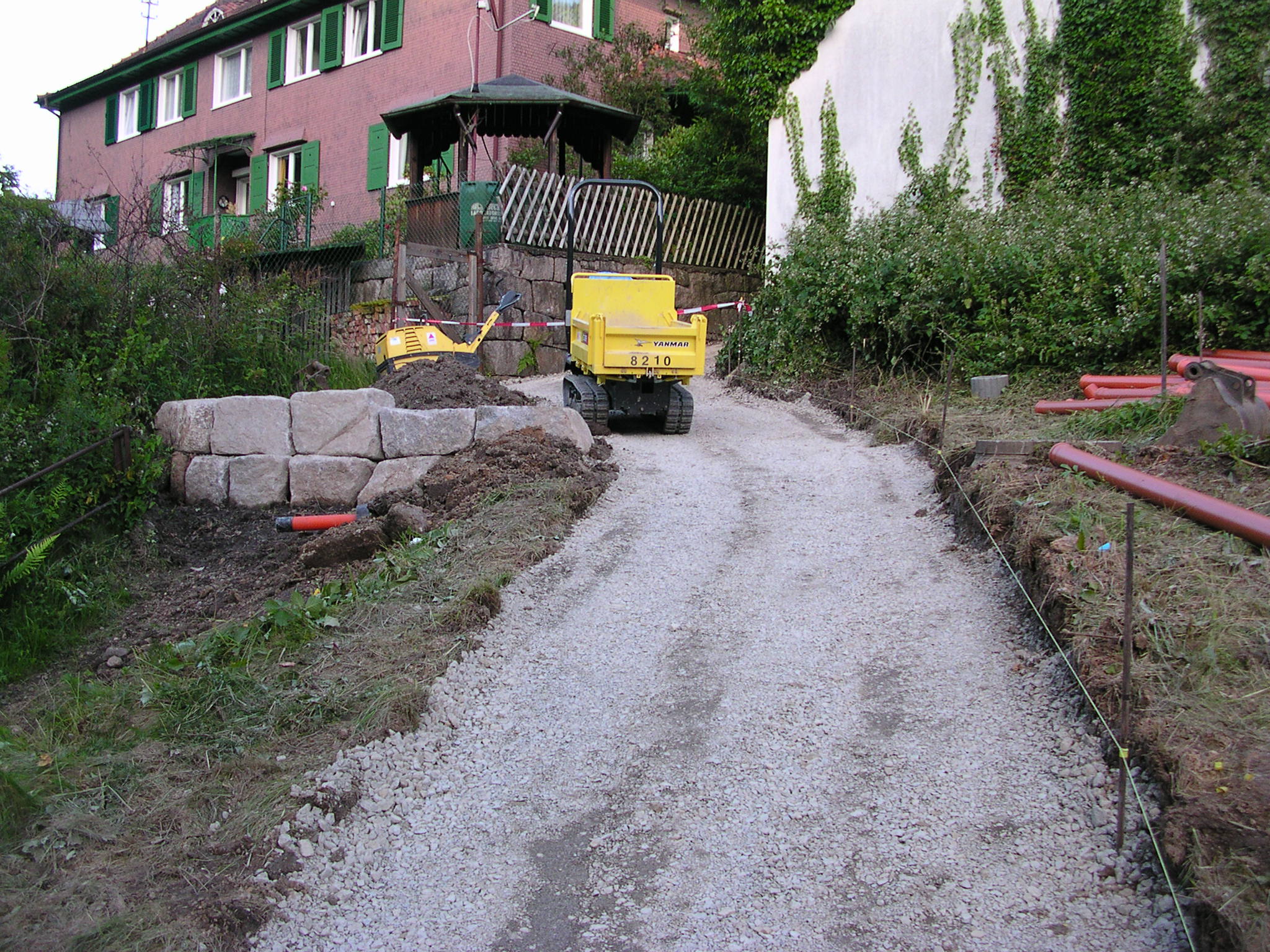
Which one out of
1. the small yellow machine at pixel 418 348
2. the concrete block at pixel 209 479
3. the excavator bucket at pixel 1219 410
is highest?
the small yellow machine at pixel 418 348

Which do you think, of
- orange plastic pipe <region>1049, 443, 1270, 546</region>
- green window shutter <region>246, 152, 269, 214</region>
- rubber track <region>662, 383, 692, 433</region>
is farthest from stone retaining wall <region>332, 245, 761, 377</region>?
green window shutter <region>246, 152, 269, 214</region>

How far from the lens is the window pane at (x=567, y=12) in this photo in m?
20.2

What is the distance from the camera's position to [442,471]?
7598 millimetres

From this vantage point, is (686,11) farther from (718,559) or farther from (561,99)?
(718,559)

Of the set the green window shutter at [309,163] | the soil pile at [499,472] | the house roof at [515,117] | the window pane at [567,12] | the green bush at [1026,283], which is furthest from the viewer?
the green window shutter at [309,163]

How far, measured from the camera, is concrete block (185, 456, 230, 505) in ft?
26.7

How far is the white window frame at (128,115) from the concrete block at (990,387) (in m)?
26.4

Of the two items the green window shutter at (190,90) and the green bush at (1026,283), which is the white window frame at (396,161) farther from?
the green bush at (1026,283)

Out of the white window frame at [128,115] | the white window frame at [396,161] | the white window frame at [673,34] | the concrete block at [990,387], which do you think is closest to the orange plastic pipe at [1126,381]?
the concrete block at [990,387]

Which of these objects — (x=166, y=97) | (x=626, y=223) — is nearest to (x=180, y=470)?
(x=626, y=223)

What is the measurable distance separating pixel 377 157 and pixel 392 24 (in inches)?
106

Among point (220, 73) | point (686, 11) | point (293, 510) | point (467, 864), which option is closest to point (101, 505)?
point (293, 510)

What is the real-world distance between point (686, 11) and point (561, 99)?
9.26 meters

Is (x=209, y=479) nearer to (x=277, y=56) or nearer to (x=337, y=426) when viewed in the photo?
(x=337, y=426)
